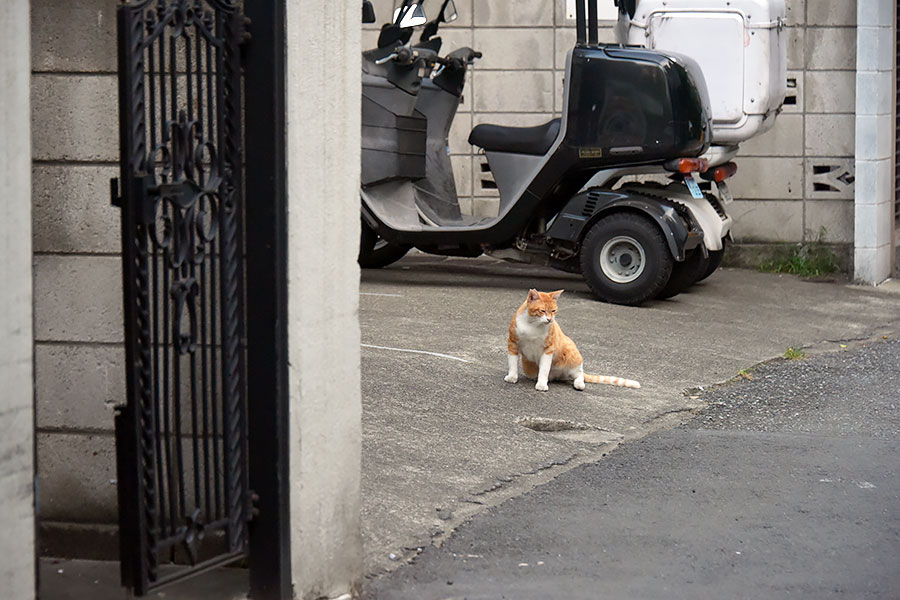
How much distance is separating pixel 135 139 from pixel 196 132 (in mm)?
329

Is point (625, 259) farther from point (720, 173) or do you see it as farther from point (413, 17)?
point (413, 17)

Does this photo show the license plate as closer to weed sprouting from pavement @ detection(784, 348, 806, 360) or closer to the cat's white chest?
weed sprouting from pavement @ detection(784, 348, 806, 360)

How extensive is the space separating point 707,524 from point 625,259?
4.95 m

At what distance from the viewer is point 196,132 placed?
3.95m

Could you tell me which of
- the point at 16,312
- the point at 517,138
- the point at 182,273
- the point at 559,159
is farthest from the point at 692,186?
the point at 16,312

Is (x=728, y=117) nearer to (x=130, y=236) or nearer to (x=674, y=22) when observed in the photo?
(x=674, y=22)

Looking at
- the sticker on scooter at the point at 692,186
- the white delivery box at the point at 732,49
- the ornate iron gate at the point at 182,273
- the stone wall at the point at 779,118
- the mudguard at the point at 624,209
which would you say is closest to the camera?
the ornate iron gate at the point at 182,273

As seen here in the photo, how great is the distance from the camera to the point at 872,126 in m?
11.9

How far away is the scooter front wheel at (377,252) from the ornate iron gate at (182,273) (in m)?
7.13

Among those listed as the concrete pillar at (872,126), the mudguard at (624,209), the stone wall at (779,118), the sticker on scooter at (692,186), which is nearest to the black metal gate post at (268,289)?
the mudguard at (624,209)

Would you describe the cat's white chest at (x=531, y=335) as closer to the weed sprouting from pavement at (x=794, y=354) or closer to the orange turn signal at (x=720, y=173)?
the weed sprouting from pavement at (x=794, y=354)

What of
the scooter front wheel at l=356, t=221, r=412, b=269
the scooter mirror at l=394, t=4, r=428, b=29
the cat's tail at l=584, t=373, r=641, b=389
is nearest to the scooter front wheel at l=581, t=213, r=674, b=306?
the scooter front wheel at l=356, t=221, r=412, b=269

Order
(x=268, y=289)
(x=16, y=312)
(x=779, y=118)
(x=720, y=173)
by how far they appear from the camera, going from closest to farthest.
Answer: (x=16, y=312)
(x=268, y=289)
(x=720, y=173)
(x=779, y=118)

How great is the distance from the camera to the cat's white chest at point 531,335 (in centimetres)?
761
